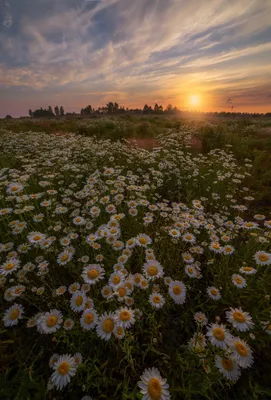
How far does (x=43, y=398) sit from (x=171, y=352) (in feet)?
3.48

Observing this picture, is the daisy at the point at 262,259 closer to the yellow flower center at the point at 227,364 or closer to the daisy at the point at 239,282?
→ the daisy at the point at 239,282

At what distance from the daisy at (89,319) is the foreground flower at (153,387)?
19.2 inches

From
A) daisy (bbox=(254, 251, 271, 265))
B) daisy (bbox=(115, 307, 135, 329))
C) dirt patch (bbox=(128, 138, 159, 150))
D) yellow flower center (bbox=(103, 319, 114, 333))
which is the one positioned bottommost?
yellow flower center (bbox=(103, 319, 114, 333))

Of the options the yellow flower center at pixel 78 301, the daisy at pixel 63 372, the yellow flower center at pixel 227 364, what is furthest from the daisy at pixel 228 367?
the yellow flower center at pixel 78 301

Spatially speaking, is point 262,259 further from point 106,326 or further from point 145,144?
point 145,144

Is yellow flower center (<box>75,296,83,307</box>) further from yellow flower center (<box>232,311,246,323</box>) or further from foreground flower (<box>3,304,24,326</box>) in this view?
yellow flower center (<box>232,311,246,323</box>)

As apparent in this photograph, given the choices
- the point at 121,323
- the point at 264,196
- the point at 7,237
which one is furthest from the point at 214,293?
the point at 264,196

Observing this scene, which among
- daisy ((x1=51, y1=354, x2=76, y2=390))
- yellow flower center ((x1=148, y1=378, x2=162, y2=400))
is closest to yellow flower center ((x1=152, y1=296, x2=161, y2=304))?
yellow flower center ((x1=148, y1=378, x2=162, y2=400))

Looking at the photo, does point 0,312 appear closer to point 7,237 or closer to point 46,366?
point 46,366

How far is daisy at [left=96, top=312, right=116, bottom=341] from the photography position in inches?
53.0

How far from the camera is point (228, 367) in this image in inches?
47.0

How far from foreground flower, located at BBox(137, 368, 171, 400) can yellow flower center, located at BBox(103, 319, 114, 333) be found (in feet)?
1.16

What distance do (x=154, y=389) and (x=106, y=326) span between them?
0.47 m

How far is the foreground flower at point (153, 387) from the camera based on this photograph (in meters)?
1.08
